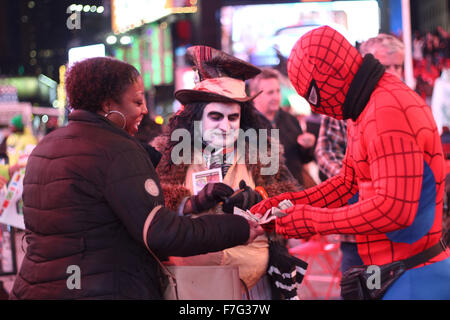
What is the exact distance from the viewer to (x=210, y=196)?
2.54 meters

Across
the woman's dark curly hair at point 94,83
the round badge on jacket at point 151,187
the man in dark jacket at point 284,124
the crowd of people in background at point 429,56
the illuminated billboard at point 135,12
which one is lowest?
the man in dark jacket at point 284,124

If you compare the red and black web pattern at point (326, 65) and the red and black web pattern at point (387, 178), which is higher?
the red and black web pattern at point (326, 65)

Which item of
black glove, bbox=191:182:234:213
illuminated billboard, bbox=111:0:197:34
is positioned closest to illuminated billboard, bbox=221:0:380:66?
black glove, bbox=191:182:234:213

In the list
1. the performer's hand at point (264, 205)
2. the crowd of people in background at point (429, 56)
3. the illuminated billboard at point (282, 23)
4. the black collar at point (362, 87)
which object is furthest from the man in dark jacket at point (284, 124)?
the black collar at point (362, 87)

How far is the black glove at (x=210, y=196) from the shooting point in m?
2.54

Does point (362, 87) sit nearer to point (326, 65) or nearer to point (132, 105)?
point (326, 65)

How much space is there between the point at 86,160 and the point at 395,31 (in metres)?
4.26

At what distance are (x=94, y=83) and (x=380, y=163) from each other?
1139 mm

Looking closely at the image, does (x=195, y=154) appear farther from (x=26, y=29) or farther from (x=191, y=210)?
(x=26, y=29)

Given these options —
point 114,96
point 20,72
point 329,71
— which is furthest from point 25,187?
point 20,72

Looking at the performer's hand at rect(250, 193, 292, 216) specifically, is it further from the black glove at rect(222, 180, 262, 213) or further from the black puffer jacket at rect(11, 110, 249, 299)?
the black puffer jacket at rect(11, 110, 249, 299)

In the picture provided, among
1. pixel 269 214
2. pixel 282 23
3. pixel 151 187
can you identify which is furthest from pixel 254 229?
pixel 282 23

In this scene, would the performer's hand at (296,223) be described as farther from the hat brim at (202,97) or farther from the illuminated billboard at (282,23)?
the illuminated billboard at (282,23)

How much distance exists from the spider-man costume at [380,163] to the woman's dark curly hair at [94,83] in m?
0.70
